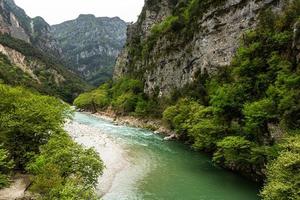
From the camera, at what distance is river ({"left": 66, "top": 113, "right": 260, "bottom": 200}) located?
33969mm

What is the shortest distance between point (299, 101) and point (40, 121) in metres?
23.2

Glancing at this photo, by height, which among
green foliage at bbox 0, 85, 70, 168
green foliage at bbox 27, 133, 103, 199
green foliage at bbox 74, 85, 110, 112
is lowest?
green foliage at bbox 27, 133, 103, 199

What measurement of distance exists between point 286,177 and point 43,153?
18592 mm

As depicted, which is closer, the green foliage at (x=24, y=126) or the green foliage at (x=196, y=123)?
the green foliage at (x=24, y=126)

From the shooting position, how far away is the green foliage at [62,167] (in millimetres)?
26875

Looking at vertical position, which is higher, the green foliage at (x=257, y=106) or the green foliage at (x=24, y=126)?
the green foliage at (x=257, y=106)

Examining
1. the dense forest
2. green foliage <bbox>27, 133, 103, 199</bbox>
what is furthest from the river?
green foliage <bbox>27, 133, 103, 199</bbox>

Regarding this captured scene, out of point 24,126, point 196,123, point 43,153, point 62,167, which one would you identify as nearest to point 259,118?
point 196,123

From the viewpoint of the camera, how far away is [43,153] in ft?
107

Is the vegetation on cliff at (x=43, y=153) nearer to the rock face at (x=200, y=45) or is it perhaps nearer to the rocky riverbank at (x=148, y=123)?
the rocky riverbank at (x=148, y=123)

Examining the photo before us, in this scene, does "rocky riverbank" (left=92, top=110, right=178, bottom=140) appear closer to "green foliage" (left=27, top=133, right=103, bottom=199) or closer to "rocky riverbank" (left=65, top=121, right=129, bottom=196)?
"rocky riverbank" (left=65, top=121, right=129, bottom=196)

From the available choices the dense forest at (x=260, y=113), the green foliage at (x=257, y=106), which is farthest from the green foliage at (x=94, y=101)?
the green foliage at (x=257, y=106)

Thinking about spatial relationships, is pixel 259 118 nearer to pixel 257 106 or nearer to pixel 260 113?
pixel 260 113

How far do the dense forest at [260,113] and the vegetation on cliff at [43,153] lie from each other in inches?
506
